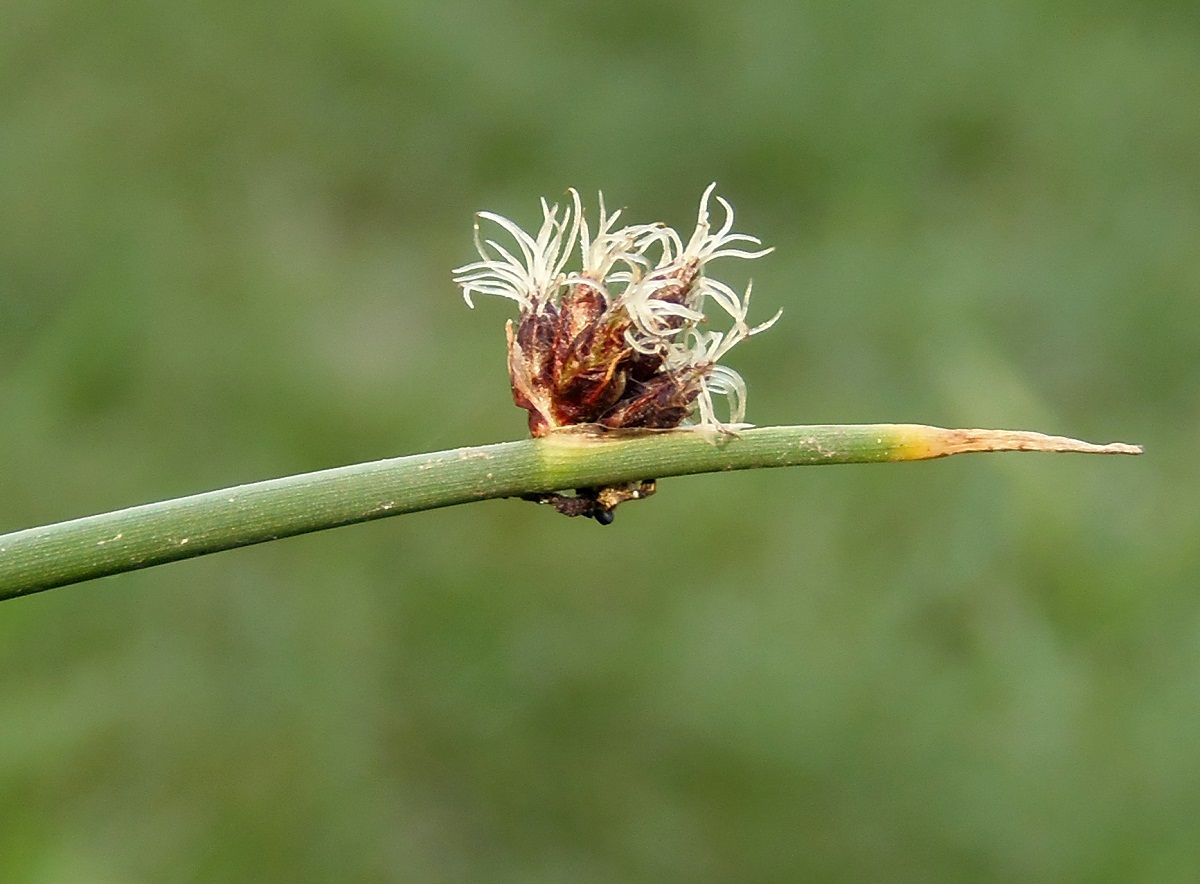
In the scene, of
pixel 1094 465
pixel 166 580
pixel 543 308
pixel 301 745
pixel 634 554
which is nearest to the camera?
pixel 543 308

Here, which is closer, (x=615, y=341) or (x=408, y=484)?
(x=408, y=484)

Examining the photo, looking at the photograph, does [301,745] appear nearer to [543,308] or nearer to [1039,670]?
[1039,670]

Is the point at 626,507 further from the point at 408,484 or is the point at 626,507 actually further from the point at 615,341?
the point at 408,484

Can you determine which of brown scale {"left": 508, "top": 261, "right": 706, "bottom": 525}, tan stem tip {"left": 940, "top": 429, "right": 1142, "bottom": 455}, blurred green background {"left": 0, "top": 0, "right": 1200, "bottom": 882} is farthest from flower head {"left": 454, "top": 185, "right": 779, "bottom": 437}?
blurred green background {"left": 0, "top": 0, "right": 1200, "bottom": 882}

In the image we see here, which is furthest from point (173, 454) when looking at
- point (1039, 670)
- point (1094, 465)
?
point (1094, 465)

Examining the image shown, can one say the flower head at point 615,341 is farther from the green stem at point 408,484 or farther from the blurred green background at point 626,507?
the blurred green background at point 626,507

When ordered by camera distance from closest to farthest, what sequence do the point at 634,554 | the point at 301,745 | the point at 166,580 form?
the point at 301,745 → the point at 166,580 → the point at 634,554

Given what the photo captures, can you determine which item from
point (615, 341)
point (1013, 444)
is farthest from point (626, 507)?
point (1013, 444)
